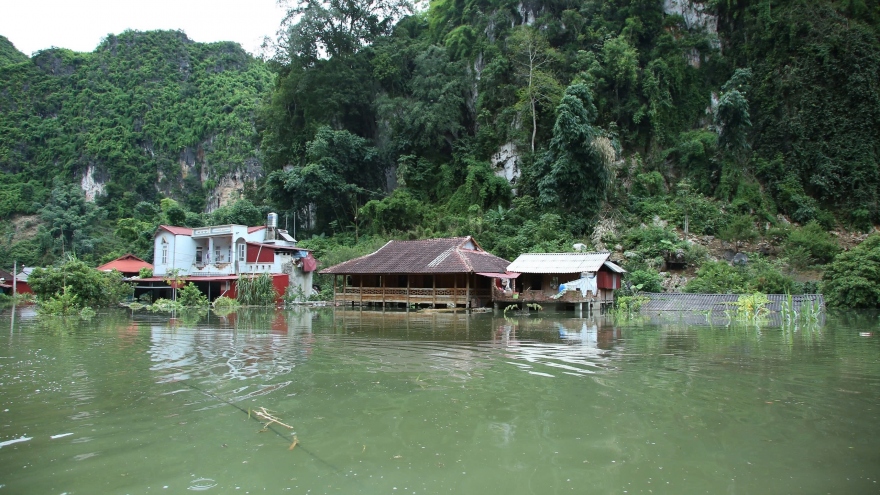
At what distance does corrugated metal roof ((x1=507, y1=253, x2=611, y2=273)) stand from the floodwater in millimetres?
13768

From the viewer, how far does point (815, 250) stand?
29.7 m

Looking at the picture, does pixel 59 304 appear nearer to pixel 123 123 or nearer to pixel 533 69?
pixel 533 69

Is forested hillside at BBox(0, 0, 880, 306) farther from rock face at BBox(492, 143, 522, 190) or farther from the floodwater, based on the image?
the floodwater

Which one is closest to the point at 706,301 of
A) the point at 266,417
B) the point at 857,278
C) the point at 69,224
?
the point at 857,278

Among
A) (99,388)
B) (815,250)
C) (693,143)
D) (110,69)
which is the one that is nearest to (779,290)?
(815,250)

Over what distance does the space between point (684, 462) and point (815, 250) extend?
3007cm

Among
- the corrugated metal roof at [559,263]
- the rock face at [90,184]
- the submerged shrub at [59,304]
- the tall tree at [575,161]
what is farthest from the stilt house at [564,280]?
the rock face at [90,184]

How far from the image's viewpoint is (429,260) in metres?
27.7

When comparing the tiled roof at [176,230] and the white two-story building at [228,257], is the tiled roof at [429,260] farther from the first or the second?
the tiled roof at [176,230]

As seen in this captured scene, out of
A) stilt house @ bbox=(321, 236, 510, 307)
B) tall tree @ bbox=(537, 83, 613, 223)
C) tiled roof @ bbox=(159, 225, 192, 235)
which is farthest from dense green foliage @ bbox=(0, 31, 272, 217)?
tall tree @ bbox=(537, 83, 613, 223)

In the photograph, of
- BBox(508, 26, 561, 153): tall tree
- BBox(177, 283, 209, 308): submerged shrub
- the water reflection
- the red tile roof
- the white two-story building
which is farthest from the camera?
the red tile roof

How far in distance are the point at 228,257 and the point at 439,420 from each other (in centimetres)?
3046

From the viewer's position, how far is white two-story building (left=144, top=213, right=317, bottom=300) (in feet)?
108

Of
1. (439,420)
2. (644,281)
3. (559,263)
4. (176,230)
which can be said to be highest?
(176,230)
